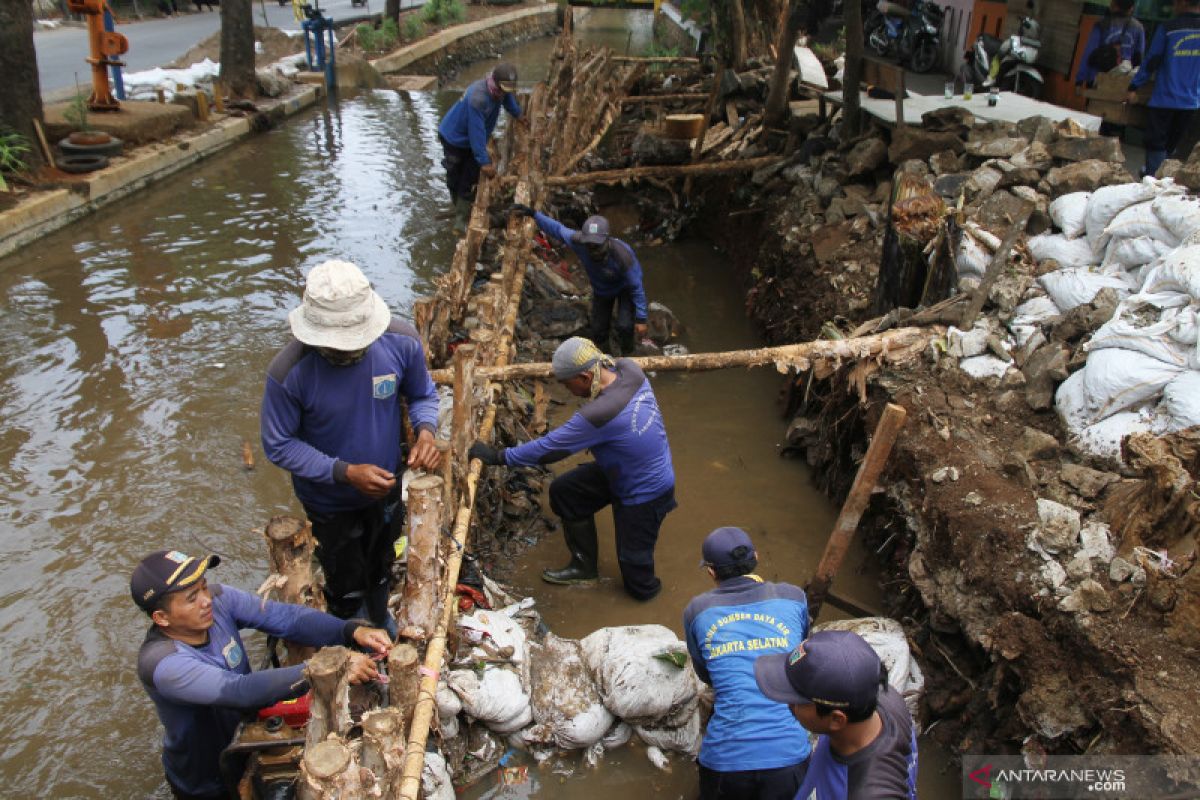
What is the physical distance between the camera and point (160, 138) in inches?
484

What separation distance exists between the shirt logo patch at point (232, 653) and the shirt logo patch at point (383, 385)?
117cm

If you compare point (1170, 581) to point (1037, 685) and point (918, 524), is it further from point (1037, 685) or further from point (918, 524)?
point (918, 524)

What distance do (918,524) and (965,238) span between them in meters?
2.46

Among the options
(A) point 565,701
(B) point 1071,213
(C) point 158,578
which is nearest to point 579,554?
(A) point 565,701

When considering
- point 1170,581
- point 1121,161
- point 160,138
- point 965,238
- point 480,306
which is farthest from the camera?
point 160,138

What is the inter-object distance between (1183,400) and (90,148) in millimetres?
12372

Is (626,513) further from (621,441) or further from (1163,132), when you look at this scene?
(1163,132)

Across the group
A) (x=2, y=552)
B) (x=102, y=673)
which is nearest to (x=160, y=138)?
(x=2, y=552)

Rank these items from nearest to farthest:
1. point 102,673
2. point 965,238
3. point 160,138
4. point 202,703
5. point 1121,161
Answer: point 202,703 → point 102,673 → point 965,238 → point 1121,161 → point 160,138

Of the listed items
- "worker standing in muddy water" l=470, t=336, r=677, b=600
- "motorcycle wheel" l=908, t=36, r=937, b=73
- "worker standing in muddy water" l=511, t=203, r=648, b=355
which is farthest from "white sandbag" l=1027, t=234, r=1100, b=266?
"motorcycle wheel" l=908, t=36, r=937, b=73

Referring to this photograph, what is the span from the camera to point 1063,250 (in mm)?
5543

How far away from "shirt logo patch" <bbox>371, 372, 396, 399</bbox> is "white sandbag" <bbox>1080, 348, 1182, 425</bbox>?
3.68 m

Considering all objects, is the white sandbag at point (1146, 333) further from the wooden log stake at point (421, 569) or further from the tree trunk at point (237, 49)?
the tree trunk at point (237, 49)

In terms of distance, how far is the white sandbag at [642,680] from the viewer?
3.59 m
